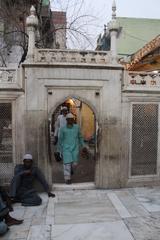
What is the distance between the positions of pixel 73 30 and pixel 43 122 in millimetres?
5331

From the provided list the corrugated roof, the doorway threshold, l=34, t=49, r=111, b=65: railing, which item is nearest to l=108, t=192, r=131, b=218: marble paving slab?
the doorway threshold

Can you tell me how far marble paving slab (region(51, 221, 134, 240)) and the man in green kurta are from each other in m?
2.38

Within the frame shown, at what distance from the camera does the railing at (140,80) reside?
7992mm

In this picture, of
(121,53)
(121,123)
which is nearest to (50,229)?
(121,123)

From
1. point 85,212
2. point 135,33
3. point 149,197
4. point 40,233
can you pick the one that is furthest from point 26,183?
point 135,33

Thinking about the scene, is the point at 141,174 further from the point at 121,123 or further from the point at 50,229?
the point at 50,229

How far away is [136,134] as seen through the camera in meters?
8.19

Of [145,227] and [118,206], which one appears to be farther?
[118,206]

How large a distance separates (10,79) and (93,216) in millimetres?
3496

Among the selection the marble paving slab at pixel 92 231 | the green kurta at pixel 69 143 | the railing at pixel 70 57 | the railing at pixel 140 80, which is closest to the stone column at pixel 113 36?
the railing at pixel 70 57

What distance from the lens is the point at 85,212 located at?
21.2 ft

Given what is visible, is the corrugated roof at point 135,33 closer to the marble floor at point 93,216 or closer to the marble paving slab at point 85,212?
the marble floor at point 93,216

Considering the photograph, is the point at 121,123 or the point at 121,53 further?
the point at 121,53

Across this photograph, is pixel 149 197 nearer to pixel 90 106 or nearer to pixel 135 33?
pixel 90 106
